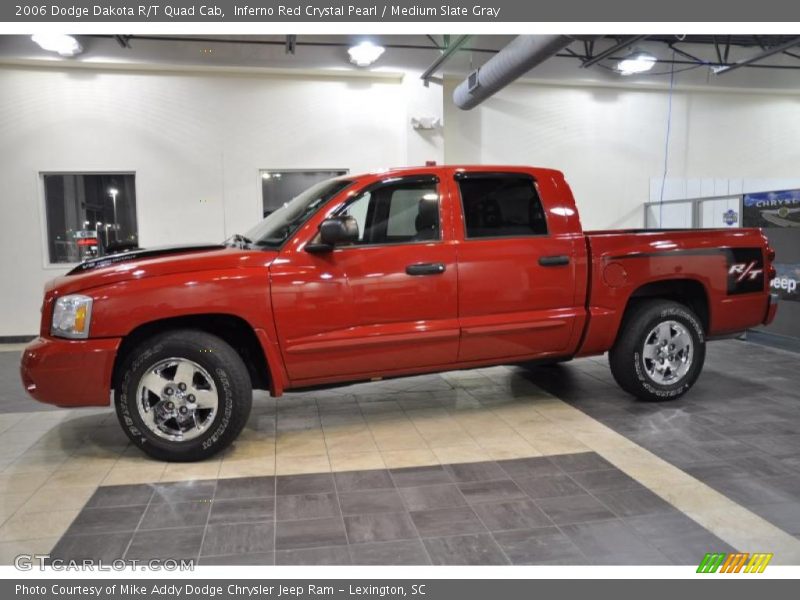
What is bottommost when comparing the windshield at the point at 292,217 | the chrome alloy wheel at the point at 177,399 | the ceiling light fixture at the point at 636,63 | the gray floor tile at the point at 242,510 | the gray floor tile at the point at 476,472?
the gray floor tile at the point at 242,510

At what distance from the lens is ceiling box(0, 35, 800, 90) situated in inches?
372

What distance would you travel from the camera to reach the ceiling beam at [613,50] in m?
9.55

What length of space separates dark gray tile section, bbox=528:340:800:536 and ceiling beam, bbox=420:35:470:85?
4.75 metres

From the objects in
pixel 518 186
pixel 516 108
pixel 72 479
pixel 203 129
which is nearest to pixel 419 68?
pixel 516 108

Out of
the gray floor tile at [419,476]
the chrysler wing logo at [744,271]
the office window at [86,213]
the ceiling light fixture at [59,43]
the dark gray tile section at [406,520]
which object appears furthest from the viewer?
the office window at [86,213]

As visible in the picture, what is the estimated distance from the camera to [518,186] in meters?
4.95

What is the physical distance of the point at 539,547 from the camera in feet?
9.85

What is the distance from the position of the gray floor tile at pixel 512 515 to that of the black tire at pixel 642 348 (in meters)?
2.14

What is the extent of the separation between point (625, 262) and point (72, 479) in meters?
4.28

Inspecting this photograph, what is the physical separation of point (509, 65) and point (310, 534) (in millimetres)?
6963

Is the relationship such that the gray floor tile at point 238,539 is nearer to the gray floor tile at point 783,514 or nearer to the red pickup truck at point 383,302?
the red pickup truck at point 383,302

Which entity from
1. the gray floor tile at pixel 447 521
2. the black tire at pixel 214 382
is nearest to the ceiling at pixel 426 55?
the black tire at pixel 214 382

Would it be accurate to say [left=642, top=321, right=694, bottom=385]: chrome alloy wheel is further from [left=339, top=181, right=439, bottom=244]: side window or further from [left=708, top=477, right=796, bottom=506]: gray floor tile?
[left=339, top=181, right=439, bottom=244]: side window

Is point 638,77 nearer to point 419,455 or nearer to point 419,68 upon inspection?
point 419,68
